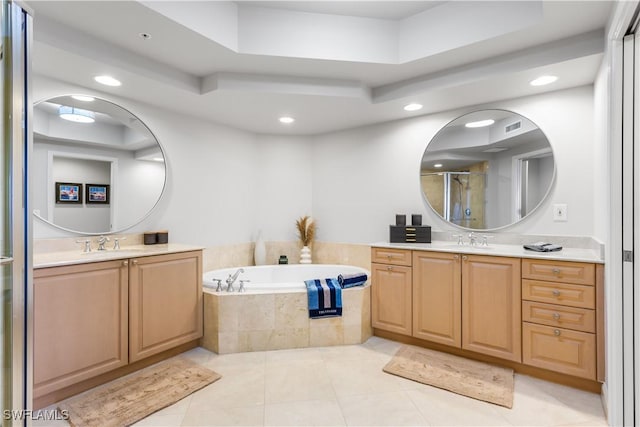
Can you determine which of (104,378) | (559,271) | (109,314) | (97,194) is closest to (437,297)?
(559,271)

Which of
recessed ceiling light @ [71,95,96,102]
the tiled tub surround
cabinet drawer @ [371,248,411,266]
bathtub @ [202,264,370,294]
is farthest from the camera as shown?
bathtub @ [202,264,370,294]

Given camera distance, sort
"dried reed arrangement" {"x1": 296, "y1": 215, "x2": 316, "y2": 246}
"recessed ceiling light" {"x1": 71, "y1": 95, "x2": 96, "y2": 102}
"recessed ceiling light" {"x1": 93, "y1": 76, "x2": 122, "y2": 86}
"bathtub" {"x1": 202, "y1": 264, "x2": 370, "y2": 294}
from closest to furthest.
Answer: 1. "recessed ceiling light" {"x1": 93, "y1": 76, "x2": 122, "y2": 86}
2. "recessed ceiling light" {"x1": 71, "y1": 95, "x2": 96, "y2": 102}
3. "bathtub" {"x1": 202, "y1": 264, "x2": 370, "y2": 294}
4. "dried reed arrangement" {"x1": 296, "y1": 215, "x2": 316, "y2": 246}

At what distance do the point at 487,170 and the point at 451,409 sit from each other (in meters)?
2.04

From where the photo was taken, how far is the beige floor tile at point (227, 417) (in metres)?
1.87

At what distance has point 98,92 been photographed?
2.65 m

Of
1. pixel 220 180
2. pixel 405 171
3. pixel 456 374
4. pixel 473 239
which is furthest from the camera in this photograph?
pixel 220 180

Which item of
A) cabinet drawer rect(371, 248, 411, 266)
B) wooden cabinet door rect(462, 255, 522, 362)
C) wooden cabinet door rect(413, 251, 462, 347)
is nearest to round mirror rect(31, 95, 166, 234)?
cabinet drawer rect(371, 248, 411, 266)

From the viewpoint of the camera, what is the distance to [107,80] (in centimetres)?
243

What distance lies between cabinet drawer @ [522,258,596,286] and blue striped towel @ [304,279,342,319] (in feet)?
4.74

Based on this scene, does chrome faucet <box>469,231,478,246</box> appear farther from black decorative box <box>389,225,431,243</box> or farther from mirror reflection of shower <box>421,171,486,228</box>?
black decorative box <box>389,225,431,243</box>

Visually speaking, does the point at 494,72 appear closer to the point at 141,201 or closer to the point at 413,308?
the point at 413,308

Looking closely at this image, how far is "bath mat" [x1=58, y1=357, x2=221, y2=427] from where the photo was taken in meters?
1.92

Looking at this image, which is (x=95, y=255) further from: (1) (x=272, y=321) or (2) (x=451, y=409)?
(2) (x=451, y=409)

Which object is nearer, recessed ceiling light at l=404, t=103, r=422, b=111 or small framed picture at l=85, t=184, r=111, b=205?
small framed picture at l=85, t=184, r=111, b=205
